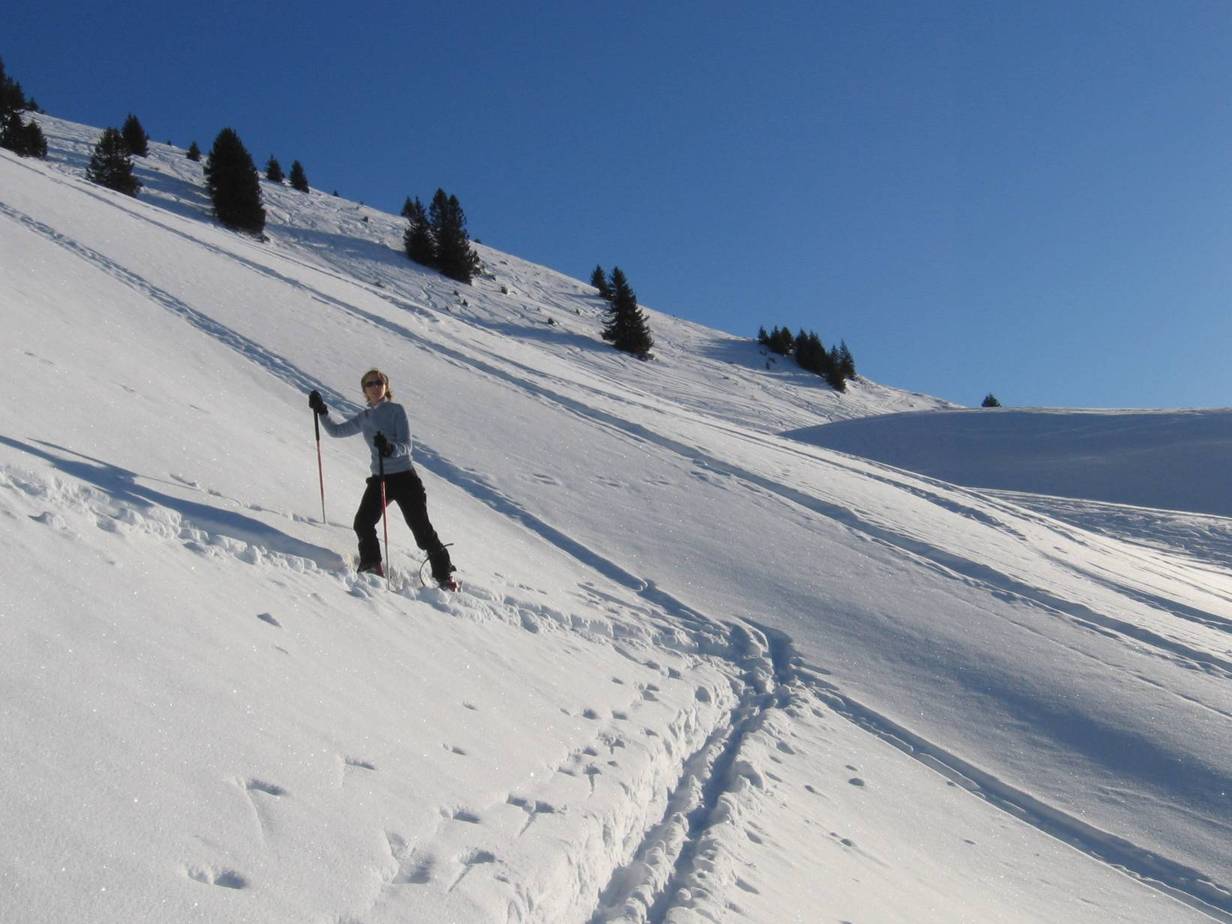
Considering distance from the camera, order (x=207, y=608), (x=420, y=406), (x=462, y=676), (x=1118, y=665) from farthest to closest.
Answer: (x=420, y=406), (x=1118, y=665), (x=462, y=676), (x=207, y=608)

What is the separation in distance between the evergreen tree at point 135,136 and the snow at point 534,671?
3422 cm

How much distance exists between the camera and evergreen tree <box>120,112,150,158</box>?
43812 millimetres

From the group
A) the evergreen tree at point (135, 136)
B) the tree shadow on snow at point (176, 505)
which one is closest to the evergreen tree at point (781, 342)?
the evergreen tree at point (135, 136)

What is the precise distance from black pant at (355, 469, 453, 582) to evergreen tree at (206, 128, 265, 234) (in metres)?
31.8

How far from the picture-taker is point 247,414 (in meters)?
10.3

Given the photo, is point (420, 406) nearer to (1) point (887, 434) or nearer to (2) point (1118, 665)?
(2) point (1118, 665)

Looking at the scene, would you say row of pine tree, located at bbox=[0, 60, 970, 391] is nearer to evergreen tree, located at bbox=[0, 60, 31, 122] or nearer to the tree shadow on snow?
evergreen tree, located at bbox=[0, 60, 31, 122]

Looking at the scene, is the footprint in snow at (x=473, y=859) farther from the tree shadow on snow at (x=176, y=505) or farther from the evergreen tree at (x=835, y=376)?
the evergreen tree at (x=835, y=376)

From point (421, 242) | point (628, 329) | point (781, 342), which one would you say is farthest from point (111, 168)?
point (781, 342)

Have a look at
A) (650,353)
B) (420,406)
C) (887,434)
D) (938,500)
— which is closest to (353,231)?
(650,353)

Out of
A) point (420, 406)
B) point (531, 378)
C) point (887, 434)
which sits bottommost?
point (420, 406)

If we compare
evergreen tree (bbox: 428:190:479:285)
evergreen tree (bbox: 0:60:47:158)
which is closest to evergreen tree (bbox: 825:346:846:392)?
evergreen tree (bbox: 428:190:479:285)

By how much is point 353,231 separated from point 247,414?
114ft

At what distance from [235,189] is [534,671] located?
35.0 meters
